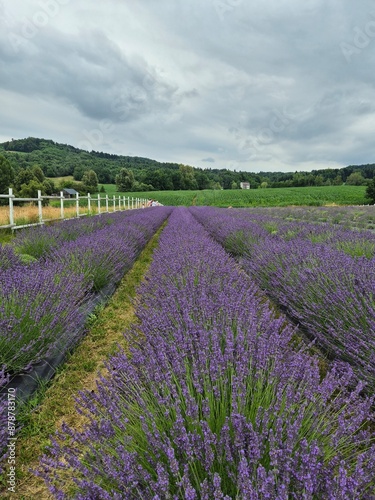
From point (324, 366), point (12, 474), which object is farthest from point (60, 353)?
point (324, 366)

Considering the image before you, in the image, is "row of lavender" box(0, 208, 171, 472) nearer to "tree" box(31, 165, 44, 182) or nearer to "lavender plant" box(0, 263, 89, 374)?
"lavender plant" box(0, 263, 89, 374)

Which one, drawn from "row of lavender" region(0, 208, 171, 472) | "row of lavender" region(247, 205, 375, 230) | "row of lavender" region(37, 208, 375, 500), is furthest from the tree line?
"row of lavender" region(37, 208, 375, 500)

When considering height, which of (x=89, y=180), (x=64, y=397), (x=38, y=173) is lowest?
(x=64, y=397)

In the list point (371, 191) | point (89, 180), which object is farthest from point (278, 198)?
point (89, 180)

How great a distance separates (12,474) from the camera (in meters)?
1.41

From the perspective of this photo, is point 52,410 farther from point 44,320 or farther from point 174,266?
point 174,266

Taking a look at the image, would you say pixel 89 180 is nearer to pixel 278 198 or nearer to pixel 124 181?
pixel 124 181

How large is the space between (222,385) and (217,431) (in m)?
0.25

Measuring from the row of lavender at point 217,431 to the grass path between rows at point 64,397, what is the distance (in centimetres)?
28

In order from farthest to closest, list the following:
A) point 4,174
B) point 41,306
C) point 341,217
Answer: point 4,174
point 341,217
point 41,306

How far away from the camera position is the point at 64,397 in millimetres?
2041

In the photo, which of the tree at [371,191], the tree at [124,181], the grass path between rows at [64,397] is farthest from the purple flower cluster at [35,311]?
the tree at [124,181]

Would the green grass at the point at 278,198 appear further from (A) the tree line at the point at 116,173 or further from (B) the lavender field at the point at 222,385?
(B) the lavender field at the point at 222,385

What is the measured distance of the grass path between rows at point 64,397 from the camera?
149 centimetres
